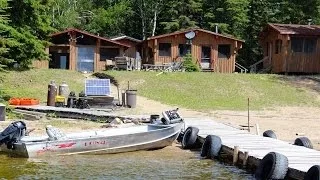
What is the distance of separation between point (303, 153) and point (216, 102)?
624 inches

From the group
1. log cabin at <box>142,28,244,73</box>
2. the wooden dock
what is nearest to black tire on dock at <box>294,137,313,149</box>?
the wooden dock

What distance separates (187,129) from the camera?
62.0 ft

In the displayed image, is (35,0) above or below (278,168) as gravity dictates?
above

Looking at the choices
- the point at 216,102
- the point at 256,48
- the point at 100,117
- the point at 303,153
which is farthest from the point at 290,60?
the point at 303,153

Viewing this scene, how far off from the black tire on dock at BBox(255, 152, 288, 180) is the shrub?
27.6 meters

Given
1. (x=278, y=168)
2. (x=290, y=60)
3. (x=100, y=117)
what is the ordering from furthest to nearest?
(x=290, y=60) → (x=100, y=117) → (x=278, y=168)

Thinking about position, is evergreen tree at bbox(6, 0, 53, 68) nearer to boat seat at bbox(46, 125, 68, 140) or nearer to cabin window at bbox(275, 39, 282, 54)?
cabin window at bbox(275, 39, 282, 54)

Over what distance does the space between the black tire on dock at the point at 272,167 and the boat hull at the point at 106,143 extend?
Result: 14.3 ft

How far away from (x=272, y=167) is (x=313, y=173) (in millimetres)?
1380

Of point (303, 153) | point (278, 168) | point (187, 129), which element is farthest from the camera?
point (187, 129)

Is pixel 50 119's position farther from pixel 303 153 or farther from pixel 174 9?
pixel 174 9

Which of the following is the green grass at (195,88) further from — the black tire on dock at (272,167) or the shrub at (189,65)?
the black tire on dock at (272,167)

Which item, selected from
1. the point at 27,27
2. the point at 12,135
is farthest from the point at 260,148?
the point at 27,27

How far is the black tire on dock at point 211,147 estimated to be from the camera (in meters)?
16.4
